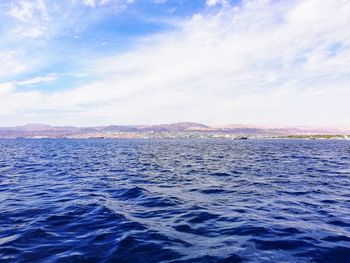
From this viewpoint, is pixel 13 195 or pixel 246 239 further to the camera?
pixel 13 195

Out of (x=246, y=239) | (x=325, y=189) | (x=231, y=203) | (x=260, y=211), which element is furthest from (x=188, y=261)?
(x=325, y=189)

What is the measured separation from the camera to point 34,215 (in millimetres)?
15102

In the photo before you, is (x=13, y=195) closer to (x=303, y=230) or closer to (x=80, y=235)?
(x=80, y=235)

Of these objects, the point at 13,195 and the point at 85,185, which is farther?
the point at 85,185

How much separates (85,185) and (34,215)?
31.4ft


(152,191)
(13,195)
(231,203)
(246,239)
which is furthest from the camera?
(152,191)

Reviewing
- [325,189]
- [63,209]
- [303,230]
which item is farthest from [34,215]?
[325,189]

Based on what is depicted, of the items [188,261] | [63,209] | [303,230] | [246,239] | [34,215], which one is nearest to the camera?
[188,261]

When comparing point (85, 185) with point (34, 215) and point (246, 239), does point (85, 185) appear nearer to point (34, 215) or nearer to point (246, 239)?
point (34, 215)

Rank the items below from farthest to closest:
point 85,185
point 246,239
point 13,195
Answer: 1. point 85,185
2. point 13,195
3. point 246,239

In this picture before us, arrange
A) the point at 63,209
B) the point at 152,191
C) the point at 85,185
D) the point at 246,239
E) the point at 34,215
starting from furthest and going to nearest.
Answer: the point at 85,185 → the point at 152,191 → the point at 63,209 → the point at 34,215 → the point at 246,239

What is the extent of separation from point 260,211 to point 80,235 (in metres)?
9.11

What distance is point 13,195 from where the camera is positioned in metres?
20.1

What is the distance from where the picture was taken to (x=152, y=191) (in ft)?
71.3
